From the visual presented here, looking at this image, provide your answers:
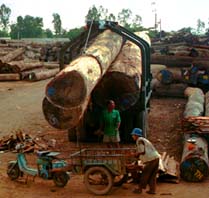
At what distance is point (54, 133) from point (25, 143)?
216 cm

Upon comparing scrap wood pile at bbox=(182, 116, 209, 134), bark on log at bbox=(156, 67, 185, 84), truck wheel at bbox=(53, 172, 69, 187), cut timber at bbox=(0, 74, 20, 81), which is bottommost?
truck wheel at bbox=(53, 172, 69, 187)

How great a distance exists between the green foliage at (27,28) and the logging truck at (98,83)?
64.2 m

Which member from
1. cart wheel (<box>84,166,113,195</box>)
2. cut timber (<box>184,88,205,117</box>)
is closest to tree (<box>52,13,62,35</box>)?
cut timber (<box>184,88,205,117</box>)

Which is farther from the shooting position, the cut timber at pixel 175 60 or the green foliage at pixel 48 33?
the green foliage at pixel 48 33

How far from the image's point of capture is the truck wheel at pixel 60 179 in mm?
9609

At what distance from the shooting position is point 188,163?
34.1 ft

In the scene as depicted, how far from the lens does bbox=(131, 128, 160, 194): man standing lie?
931 cm

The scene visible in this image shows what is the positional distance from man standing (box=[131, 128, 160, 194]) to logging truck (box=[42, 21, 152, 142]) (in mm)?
1346

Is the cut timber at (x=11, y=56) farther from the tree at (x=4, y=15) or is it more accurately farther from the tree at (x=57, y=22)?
the tree at (x=4, y=15)

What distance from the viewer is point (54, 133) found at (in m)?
14.6

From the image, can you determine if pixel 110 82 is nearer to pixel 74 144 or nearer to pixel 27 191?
pixel 74 144

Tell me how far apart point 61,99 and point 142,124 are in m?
5.18

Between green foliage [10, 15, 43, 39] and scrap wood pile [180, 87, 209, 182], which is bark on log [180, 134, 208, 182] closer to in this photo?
scrap wood pile [180, 87, 209, 182]

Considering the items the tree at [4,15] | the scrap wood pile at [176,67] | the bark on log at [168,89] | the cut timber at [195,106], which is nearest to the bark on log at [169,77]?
the scrap wood pile at [176,67]
